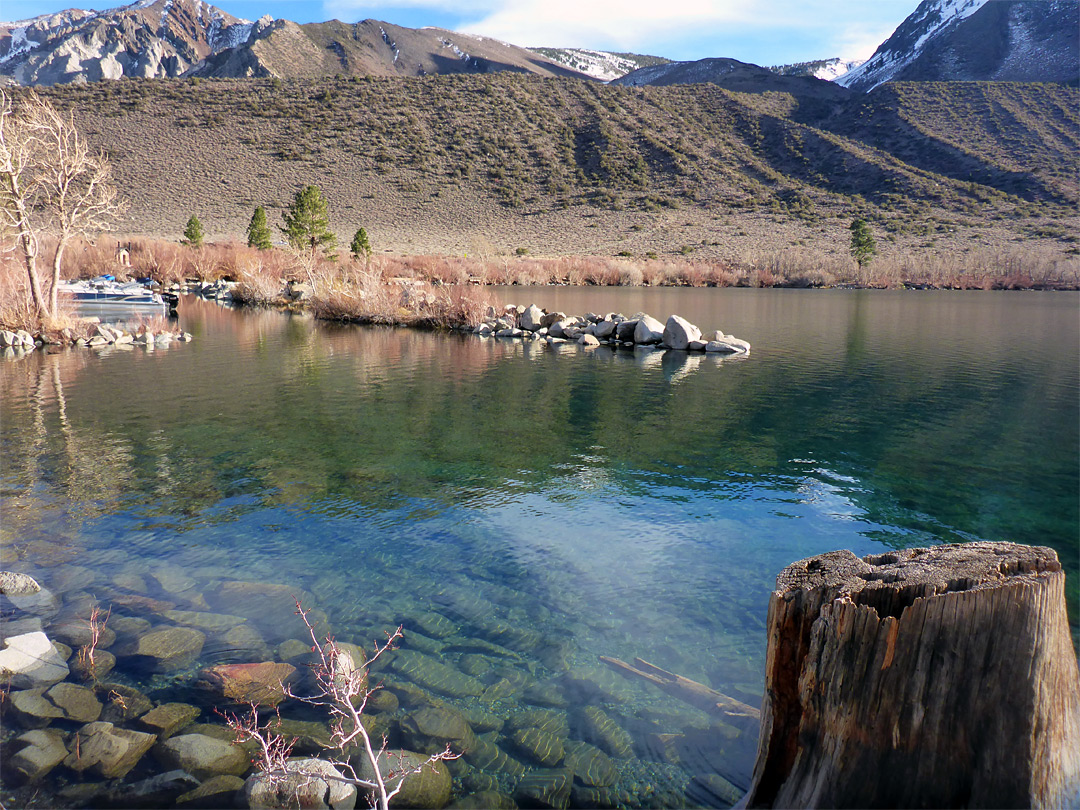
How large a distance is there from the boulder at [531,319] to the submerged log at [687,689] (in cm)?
1743

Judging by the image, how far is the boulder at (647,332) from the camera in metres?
19.2

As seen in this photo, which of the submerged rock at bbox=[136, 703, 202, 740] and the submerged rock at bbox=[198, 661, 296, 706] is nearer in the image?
the submerged rock at bbox=[136, 703, 202, 740]

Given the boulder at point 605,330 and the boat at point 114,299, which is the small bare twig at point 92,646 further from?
the boat at point 114,299

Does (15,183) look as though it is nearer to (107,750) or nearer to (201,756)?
(107,750)

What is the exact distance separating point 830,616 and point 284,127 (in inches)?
3210

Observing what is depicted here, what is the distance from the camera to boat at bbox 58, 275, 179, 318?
23.7 meters

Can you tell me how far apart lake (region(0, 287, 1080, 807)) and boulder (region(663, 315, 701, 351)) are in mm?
3308

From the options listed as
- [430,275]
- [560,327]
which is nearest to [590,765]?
[560,327]

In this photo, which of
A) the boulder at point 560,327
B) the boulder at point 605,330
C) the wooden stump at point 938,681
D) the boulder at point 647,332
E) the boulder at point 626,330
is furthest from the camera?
the boulder at point 560,327

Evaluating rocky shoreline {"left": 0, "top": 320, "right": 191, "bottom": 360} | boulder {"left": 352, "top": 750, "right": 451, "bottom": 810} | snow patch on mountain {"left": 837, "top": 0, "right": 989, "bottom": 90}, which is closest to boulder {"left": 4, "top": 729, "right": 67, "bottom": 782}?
boulder {"left": 352, "top": 750, "right": 451, "bottom": 810}

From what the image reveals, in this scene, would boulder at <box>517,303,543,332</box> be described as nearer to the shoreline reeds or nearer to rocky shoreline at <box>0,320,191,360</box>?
the shoreline reeds

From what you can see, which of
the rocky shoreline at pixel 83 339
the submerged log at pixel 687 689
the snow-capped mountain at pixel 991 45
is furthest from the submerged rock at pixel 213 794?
the snow-capped mountain at pixel 991 45

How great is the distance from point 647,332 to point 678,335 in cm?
88

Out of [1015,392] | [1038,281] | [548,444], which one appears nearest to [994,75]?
[1038,281]
